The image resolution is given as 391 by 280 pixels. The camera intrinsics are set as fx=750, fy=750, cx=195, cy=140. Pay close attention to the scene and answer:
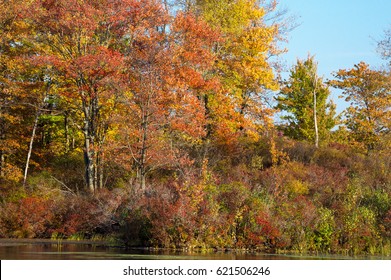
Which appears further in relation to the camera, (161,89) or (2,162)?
(2,162)

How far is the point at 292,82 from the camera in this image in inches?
2485

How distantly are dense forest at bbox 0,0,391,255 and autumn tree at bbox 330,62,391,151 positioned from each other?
113 millimetres

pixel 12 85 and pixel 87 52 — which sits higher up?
pixel 87 52

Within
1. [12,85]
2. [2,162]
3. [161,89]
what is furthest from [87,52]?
[2,162]

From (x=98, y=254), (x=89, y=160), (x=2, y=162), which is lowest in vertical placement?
(x=98, y=254)

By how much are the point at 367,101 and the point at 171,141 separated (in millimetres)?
24186

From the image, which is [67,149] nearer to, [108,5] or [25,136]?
[25,136]

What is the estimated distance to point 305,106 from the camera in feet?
206

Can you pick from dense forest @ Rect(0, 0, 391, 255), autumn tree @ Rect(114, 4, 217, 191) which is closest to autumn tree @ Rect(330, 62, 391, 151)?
dense forest @ Rect(0, 0, 391, 255)

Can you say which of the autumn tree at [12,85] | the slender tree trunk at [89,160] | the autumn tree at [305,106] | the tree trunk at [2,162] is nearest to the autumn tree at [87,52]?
the slender tree trunk at [89,160]

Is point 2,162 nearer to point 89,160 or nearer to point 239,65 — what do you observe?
point 89,160

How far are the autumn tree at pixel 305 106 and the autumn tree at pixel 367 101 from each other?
3.55 meters

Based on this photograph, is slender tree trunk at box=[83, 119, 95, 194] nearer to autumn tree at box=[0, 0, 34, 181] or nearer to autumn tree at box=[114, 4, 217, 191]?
autumn tree at box=[114, 4, 217, 191]

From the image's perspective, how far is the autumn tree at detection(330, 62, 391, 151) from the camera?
179 feet
